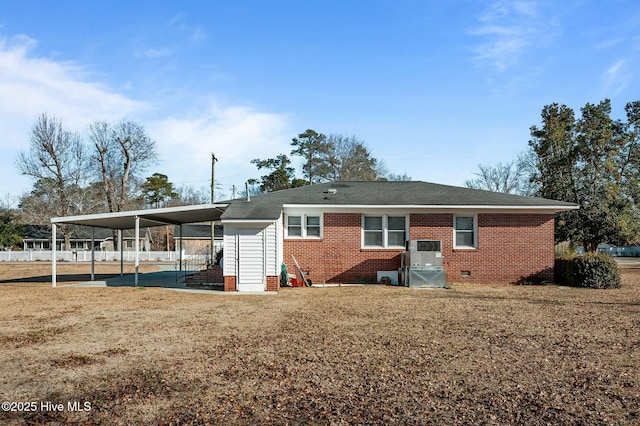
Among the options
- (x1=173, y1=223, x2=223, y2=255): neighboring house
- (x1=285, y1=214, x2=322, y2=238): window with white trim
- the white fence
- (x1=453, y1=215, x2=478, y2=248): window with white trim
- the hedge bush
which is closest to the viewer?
the hedge bush

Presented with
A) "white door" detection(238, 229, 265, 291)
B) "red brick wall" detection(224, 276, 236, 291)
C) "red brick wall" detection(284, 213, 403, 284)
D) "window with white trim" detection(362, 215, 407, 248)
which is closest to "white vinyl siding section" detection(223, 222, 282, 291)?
"white door" detection(238, 229, 265, 291)

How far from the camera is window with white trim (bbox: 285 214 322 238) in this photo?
18.4m

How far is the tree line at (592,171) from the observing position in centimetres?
2602

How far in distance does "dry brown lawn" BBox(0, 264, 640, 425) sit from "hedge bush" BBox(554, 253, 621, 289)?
15.8ft

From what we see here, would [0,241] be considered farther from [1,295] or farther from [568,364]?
[568,364]

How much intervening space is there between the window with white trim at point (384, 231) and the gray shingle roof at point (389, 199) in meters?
0.70

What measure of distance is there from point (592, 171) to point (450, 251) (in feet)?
45.4

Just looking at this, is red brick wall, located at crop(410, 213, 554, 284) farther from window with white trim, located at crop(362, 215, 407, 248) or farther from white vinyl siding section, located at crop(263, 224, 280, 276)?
white vinyl siding section, located at crop(263, 224, 280, 276)

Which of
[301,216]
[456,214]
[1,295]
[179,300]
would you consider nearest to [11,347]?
[179,300]

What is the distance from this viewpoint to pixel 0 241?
47.7 meters

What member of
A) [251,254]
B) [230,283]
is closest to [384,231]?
[251,254]

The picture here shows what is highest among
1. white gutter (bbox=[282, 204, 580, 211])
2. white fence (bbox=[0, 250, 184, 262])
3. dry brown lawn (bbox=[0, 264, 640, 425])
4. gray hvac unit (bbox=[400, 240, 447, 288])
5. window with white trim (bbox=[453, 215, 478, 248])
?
white gutter (bbox=[282, 204, 580, 211])

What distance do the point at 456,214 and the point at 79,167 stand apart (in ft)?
125

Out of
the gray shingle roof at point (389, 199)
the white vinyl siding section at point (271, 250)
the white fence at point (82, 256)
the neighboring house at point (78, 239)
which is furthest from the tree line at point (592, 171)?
the neighboring house at point (78, 239)
